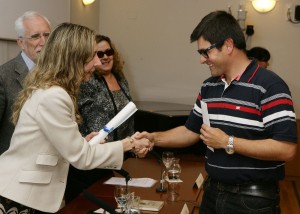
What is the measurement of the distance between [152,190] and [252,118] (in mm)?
1002

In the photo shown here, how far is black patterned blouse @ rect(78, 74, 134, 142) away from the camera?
329 cm

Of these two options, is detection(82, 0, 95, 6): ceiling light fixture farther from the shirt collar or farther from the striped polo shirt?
the striped polo shirt

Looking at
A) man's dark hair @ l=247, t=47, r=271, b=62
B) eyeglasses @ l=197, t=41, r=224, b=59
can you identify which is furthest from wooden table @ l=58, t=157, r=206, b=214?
man's dark hair @ l=247, t=47, r=271, b=62

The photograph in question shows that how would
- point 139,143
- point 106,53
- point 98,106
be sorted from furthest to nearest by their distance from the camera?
point 106,53 < point 98,106 < point 139,143

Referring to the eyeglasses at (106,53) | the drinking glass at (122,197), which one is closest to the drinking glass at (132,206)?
the drinking glass at (122,197)

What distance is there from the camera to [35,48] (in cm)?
283

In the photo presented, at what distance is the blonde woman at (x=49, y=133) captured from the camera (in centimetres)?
189

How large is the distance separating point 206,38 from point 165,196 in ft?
3.34

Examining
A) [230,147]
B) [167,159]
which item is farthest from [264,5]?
[230,147]

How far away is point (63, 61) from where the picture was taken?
77.9 inches

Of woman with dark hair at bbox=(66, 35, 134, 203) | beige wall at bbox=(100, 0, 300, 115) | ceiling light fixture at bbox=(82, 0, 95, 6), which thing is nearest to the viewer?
woman with dark hair at bbox=(66, 35, 134, 203)

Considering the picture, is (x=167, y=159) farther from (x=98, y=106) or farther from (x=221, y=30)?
(x=221, y=30)

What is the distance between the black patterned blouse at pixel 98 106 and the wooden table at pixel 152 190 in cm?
31

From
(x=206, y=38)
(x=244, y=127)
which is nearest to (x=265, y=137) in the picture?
(x=244, y=127)
